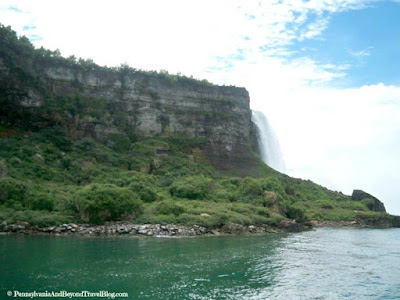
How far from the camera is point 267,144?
254 ft

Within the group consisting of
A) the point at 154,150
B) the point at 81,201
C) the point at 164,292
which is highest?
the point at 154,150

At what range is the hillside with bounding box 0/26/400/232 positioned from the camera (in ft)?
109

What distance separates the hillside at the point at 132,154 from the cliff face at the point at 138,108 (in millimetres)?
159

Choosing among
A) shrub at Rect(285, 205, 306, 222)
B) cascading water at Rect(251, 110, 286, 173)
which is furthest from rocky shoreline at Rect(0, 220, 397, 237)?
cascading water at Rect(251, 110, 286, 173)

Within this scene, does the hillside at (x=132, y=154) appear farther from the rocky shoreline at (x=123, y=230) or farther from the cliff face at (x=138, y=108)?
the rocky shoreline at (x=123, y=230)

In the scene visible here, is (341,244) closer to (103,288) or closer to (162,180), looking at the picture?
(103,288)

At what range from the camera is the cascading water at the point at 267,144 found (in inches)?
2955

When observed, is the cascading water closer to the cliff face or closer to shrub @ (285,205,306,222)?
the cliff face

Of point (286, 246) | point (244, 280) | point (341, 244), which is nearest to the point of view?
point (244, 280)

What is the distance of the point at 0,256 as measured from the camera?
1902 centimetres

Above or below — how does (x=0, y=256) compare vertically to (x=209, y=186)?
below

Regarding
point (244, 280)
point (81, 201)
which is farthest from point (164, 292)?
point (81, 201)

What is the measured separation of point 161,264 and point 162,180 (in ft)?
95.9

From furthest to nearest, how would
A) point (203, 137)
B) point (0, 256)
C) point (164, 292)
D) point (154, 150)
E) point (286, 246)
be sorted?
point (203, 137) → point (154, 150) → point (286, 246) → point (0, 256) → point (164, 292)
